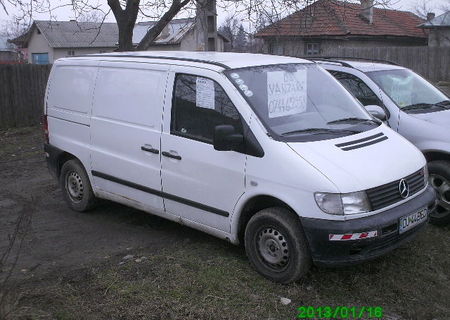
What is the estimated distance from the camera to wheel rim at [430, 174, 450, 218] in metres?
5.44

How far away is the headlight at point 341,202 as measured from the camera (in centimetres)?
385

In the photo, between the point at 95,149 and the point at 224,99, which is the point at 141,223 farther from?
the point at 224,99

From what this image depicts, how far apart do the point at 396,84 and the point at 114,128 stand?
11.5 feet

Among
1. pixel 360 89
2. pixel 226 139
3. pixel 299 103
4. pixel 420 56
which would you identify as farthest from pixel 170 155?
pixel 420 56

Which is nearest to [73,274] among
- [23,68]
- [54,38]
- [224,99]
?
[224,99]

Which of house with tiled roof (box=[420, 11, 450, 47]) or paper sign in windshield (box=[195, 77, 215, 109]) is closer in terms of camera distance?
paper sign in windshield (box=[195, 77, 215, 109])

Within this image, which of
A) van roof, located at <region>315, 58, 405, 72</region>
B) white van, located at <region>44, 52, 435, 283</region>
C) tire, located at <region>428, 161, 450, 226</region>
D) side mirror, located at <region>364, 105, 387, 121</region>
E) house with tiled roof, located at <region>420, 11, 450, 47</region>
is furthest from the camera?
house with tiled roof, located at <region>420, 11, 450, 47</region>

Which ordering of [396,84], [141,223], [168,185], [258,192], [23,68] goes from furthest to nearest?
[23,68] < [396,84] < [141,223] < [168,185] < [258,192]

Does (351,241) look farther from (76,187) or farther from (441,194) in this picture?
(76,187)

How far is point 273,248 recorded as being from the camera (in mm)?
4273

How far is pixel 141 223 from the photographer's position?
590 cm

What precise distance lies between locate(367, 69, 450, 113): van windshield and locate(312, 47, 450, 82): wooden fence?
19422mm

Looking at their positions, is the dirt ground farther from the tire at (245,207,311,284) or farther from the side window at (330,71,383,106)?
the side window at (330,71,383,106)

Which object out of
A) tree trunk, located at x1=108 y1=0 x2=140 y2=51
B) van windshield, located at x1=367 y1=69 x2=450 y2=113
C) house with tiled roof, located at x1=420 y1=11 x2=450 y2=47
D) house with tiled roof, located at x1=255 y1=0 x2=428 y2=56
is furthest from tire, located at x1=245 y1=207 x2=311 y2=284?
house with tiled roof, located at x1=420 y1=11 x2=450 y2=47
